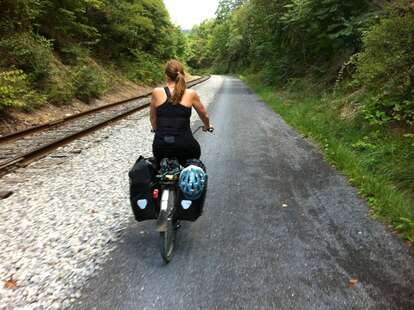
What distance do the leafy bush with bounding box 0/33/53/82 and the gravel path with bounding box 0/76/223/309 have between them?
20.7 feet

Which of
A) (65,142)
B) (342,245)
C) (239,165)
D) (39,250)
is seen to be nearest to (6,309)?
(39,250)

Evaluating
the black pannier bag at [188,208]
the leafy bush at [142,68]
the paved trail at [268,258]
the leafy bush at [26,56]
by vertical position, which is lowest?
the leafy bush at [142,68]

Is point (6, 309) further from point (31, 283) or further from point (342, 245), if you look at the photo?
point (342, 245)

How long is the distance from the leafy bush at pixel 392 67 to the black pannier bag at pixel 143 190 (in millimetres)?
5367

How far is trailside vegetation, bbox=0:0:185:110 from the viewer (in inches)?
495

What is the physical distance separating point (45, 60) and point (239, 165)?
10021 millimetres

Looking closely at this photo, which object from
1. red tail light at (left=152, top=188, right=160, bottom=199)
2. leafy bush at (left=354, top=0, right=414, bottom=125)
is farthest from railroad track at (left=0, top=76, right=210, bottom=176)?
leafy bush at (left=354, top=0, right=414, bottom=125)

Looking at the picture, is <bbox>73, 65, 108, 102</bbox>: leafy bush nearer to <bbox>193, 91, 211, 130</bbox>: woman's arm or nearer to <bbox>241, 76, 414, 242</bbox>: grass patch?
<bbox>241, 76, 414, 242</bbox>: grass patch

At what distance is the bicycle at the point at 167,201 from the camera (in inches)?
145

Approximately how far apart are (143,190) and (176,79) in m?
1.18

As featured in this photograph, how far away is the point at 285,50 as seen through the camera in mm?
24219

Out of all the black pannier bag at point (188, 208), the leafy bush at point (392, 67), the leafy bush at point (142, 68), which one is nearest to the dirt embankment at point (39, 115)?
the black pannier bag at point (188, 208)

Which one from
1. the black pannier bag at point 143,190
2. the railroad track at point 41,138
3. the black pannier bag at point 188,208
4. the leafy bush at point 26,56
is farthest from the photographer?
the leafy bush at point 26,56

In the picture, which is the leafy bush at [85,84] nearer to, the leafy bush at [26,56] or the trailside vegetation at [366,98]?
the leafy bush at [26,56]
